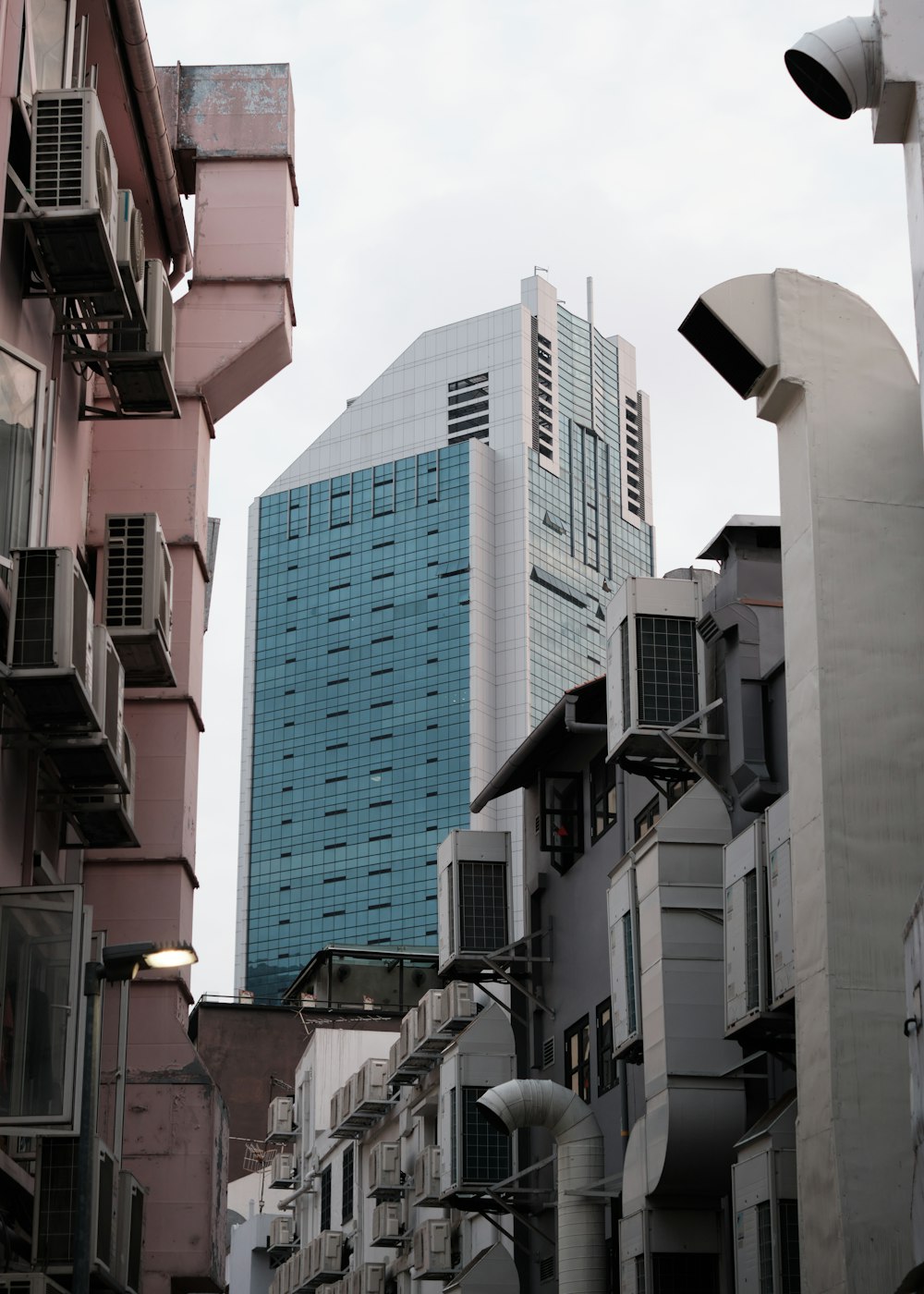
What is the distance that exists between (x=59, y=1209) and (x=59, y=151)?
8.58 metres

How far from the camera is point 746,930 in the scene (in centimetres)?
2325

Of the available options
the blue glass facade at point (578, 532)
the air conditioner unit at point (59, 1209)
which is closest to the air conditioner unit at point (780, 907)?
the air conditioner unit at point (59, 1209)

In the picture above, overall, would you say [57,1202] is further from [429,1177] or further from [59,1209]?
[429,1177]

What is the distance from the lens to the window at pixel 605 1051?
31.1 m

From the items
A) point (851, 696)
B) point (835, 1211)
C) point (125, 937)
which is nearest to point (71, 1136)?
point (125, 937)

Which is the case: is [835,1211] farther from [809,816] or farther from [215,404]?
[215,404]

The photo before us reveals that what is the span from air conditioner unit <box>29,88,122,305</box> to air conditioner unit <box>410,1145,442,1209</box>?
25.6 meters

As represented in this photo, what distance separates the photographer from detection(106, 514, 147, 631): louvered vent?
19.6 m

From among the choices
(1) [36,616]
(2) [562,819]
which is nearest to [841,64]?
(1) [36,616]

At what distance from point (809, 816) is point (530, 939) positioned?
49.5ft

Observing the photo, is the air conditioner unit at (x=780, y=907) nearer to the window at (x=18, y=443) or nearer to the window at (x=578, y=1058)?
the window at (x=18, y=443)

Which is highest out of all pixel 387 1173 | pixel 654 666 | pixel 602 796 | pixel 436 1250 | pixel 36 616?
pixel 654 666

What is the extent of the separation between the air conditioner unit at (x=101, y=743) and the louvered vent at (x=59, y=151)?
3470 millimetres

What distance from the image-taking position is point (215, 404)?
78.3 feet
